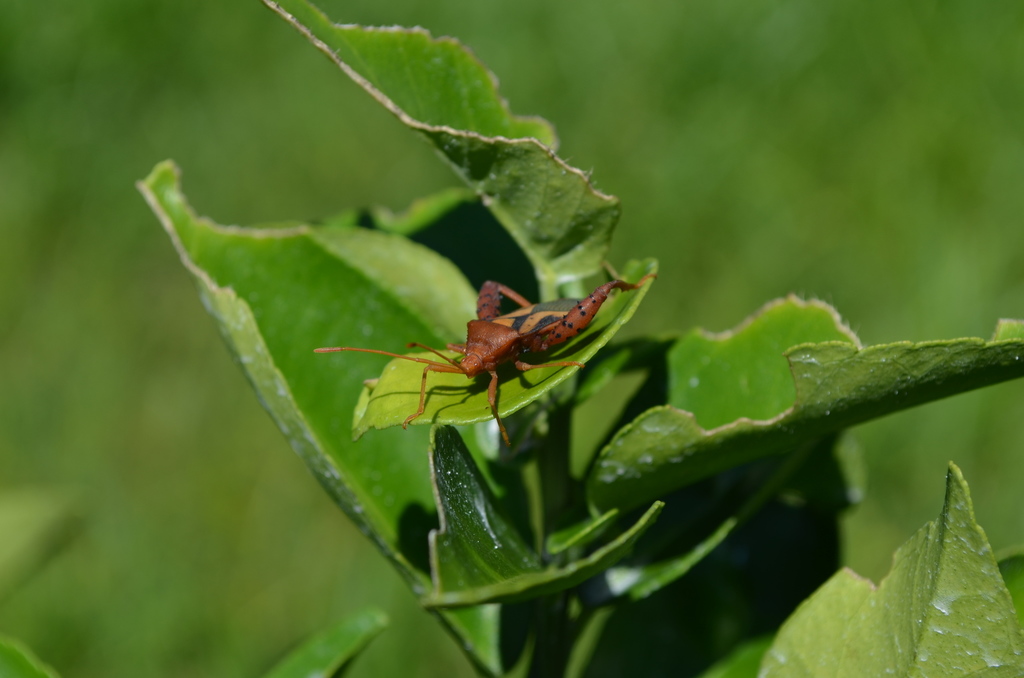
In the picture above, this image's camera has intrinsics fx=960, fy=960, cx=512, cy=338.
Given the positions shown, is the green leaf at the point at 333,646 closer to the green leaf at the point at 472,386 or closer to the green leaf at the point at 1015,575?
the green leaf at the point at 472,386

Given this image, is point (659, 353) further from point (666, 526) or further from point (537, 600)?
point (537, 600)

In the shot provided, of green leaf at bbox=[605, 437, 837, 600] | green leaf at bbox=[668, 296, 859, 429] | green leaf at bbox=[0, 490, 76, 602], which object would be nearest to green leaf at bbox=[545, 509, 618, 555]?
green leaf at bbox=[605, 437, 837, 600]

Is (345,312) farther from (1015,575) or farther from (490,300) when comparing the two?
(1015,575)

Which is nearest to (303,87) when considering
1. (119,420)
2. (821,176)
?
(119,420)

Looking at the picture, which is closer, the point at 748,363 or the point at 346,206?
the point at 748,363

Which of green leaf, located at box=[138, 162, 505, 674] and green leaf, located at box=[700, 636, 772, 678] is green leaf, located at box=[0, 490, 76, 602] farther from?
green leaf, located at box=[700, 636, 772, 678]

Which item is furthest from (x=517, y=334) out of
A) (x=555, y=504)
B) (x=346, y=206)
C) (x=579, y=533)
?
(x=346, y=206)
